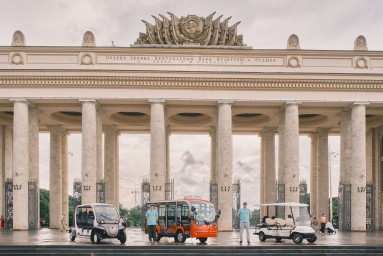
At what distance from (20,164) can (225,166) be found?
15500mm

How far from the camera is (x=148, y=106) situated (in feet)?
164

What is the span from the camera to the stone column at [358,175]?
47.5 metres

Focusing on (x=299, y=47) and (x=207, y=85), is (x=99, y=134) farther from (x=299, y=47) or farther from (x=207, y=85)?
(x=299, y=47)

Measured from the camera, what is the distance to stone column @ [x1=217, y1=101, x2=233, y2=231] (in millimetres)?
47000

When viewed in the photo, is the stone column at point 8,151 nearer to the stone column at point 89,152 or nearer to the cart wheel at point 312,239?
the stone column at point 89,152

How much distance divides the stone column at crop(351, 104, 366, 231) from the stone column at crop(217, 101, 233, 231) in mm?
9444

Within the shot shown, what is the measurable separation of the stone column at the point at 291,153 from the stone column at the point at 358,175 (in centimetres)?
441

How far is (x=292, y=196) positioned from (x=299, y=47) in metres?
11.7

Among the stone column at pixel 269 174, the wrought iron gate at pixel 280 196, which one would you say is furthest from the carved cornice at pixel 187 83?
the stone column at pixel 269 174

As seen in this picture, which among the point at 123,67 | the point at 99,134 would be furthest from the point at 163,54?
the point at 99,134

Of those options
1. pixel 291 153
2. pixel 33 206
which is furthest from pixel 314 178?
pixel 33 206

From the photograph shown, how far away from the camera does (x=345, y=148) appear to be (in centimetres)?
4978

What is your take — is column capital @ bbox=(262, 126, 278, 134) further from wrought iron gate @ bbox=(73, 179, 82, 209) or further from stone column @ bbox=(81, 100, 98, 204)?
wrought iron gate @ bbox=(73, 179, 82, 209)

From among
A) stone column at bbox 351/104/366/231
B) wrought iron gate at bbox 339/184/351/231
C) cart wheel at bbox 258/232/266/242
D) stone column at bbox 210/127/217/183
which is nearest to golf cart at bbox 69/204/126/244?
cart wheel at bbox 258/232/266/242
